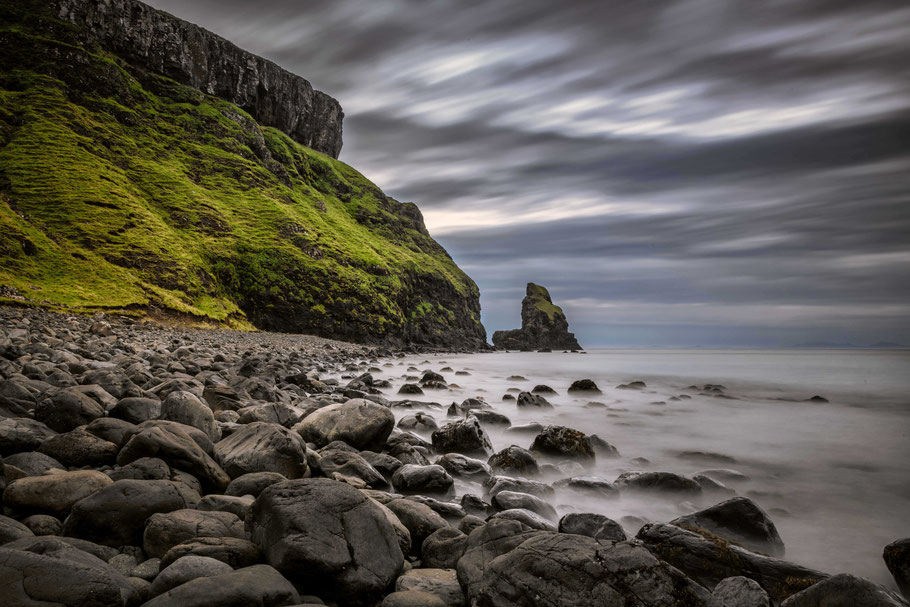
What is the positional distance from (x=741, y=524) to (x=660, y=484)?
1.57 meters

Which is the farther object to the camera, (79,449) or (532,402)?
(532,402)

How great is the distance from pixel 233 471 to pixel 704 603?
4.32 meters

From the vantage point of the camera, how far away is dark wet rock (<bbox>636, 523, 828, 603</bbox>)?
358 cm

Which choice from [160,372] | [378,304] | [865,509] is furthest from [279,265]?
[865,509]

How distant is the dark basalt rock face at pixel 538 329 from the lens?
14650cm

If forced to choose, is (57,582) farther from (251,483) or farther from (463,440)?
(463,440)

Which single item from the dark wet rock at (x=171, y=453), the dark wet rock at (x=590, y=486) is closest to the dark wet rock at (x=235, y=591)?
the dark wet rock at (x=171, y=453)

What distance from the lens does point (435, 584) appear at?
3.15 metres

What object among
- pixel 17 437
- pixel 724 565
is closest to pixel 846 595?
pixel 724 565

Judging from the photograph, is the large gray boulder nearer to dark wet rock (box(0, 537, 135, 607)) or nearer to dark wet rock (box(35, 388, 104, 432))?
dark wet rock (box(0, 537, 135, 607))

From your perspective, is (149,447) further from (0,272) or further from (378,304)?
(378,304)

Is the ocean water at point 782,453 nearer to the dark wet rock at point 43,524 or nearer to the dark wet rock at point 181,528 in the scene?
the dark wet rock at point 181,528

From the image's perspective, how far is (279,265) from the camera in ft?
183

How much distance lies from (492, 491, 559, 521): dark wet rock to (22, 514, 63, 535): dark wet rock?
392 cm
